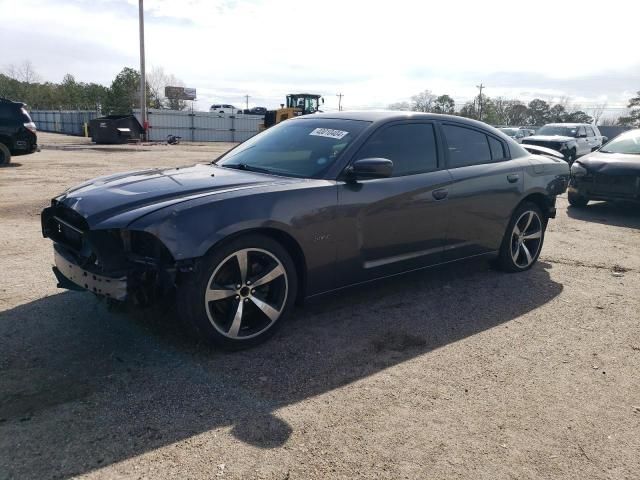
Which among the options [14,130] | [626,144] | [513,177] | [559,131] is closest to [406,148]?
[513,177]

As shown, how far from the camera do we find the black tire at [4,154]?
46.9 ft

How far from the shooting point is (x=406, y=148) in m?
4.43

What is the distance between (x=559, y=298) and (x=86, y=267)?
4.06 meters

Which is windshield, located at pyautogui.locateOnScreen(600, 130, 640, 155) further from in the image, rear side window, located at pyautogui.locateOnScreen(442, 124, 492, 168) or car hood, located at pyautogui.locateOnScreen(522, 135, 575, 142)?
car hood, located at pyautogui.locateOnScreen(522, 135, 575, 142)

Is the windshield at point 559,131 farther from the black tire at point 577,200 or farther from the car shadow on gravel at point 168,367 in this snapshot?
the car shadow on gravel at point 168,367

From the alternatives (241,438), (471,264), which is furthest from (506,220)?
(241,438)

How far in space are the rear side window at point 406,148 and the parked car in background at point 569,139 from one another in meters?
14.0

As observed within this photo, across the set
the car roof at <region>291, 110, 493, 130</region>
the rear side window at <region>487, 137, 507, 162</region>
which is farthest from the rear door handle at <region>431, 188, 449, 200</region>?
the rear side window at <region>487, 137, 507, 162</region>

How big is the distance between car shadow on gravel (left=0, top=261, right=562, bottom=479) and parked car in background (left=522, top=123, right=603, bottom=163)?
1432cm

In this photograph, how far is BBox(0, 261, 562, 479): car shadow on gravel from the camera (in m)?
2.54

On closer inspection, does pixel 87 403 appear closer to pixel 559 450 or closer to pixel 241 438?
pixel 241 438

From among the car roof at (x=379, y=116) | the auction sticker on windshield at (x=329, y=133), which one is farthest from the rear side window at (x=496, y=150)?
the auction sticker on windshield at (x=329, y=133)

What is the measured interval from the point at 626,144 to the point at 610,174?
1.38 m

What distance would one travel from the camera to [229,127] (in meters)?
42.2
